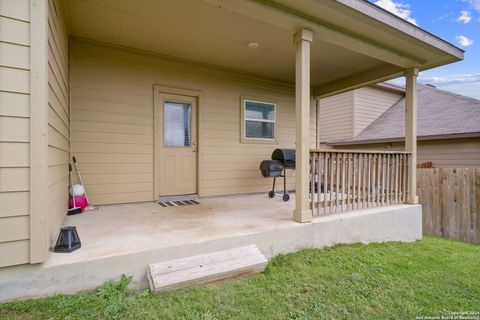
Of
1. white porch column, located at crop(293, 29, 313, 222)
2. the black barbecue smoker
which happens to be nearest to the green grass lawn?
white porch column, located at crop(293, 29, 313, 222)

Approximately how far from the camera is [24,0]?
1739mm

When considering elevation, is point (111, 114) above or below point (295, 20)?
below

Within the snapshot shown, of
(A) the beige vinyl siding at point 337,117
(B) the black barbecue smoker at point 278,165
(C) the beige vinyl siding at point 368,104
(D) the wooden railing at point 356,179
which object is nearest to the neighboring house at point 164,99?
(D) the wooden railing at point 356,179

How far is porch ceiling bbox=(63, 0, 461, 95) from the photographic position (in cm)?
286

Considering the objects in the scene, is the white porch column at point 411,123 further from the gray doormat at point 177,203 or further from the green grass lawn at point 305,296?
the gray doormat at point 177,203

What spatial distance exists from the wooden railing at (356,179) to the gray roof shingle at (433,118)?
13.4 ft

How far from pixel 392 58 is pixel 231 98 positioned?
2.73m

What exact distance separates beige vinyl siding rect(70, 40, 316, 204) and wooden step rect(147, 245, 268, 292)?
7.40 ft

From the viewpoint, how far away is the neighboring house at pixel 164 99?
1.77m

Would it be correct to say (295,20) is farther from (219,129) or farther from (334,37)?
(219,129)

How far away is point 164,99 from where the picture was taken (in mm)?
4355

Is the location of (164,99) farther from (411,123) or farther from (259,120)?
(411,123)

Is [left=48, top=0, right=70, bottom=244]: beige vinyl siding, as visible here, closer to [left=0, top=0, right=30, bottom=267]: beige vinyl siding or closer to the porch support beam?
[left=0, top=0, right=30, bottom=267]: beige vinyl siding

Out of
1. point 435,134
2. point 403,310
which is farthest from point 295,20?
point 435,134
